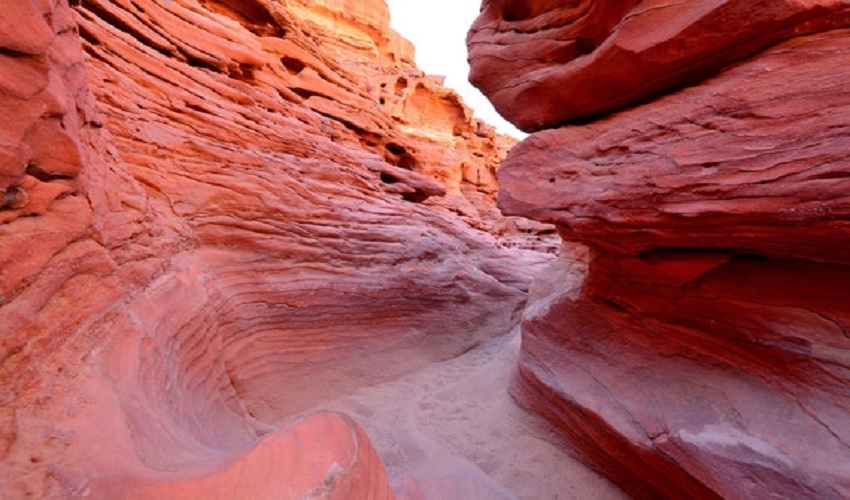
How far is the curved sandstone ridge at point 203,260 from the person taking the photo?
1990 millimetres

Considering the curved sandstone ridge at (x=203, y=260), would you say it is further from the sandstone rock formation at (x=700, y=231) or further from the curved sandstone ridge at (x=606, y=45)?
the curved sandstone ridge at (x=606, y=45)

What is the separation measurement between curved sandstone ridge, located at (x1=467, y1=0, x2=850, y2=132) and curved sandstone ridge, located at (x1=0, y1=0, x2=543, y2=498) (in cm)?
396

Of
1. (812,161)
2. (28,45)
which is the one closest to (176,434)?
(28,45)

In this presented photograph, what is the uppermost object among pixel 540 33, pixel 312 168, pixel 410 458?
pixel 540 33

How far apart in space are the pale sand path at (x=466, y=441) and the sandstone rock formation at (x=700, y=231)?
0.37m

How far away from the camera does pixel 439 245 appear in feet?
29.8

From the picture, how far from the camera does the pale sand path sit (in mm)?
3916

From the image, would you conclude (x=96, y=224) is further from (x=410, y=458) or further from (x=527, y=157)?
(x=527, y=157)

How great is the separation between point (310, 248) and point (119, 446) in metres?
4.78

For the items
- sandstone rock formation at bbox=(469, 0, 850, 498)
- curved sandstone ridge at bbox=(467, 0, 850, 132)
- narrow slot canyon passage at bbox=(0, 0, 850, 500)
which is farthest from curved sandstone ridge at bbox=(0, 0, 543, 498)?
curved sandstone ridge at bbox=(467, 0, 850, 132)

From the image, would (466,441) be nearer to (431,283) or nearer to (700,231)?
(700,231)

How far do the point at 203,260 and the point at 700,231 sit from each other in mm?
5713

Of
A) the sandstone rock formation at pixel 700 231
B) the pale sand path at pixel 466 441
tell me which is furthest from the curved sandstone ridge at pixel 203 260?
the sandstone rock formation at pixel 700 231

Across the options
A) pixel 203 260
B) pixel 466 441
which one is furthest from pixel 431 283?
pixel 203 260
